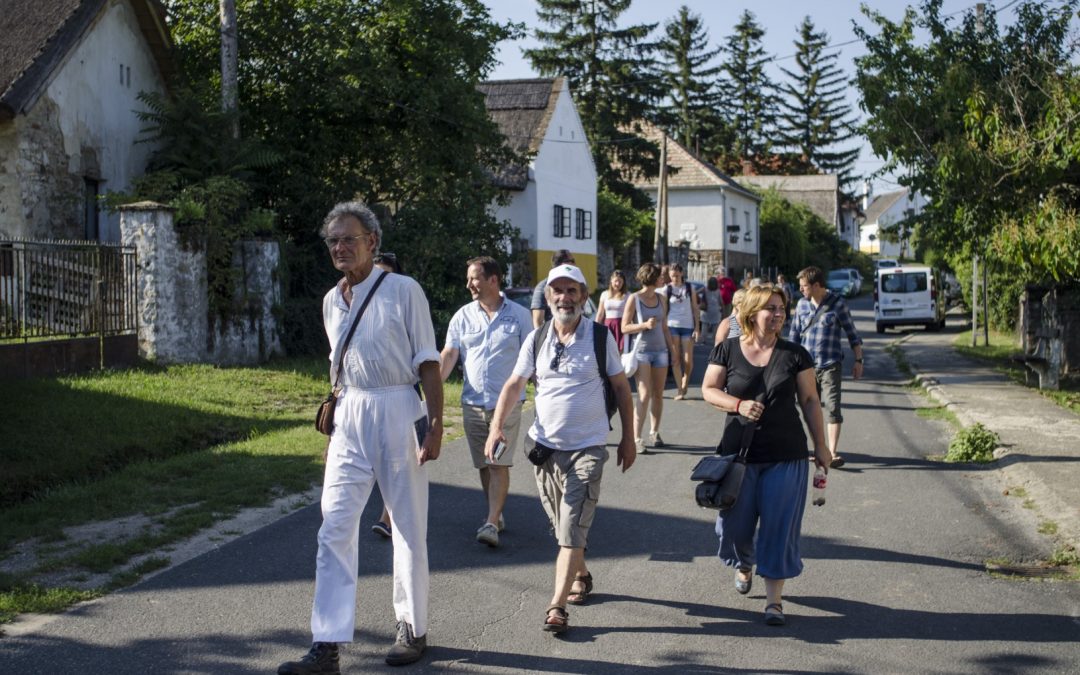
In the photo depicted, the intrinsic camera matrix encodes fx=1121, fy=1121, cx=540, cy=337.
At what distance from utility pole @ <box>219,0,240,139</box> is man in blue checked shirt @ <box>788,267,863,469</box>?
11372 mm

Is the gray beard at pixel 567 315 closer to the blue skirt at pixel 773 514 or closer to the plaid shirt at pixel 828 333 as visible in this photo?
the blue skirt at pixel 773 514

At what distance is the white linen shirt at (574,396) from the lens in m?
5.75

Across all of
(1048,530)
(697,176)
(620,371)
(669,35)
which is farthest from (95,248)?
(669,35)

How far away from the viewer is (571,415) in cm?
576

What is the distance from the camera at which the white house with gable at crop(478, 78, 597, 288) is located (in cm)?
3769

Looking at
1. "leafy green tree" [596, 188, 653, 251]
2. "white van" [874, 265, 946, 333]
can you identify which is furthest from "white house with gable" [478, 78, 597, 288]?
"white van" [874, 265, 946, 333]

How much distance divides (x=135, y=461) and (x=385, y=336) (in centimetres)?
646

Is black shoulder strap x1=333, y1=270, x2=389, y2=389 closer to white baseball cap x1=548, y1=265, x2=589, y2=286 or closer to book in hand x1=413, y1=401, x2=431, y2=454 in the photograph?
book in hand x1=413, y1=401, x2=431, y2=454

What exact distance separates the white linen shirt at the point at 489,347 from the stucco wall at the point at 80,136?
12.8 meters

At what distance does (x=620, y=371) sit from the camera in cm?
591

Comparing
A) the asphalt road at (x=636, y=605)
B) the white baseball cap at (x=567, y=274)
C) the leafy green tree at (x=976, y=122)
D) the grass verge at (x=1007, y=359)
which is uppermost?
the leafy green tree at (x=976, y=122)

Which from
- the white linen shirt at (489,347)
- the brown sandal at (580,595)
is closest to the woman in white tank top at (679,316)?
the white linen shirt at (489,347)

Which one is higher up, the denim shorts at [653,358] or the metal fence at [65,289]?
the metal fence at [65,289]

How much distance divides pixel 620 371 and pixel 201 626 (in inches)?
96.9
